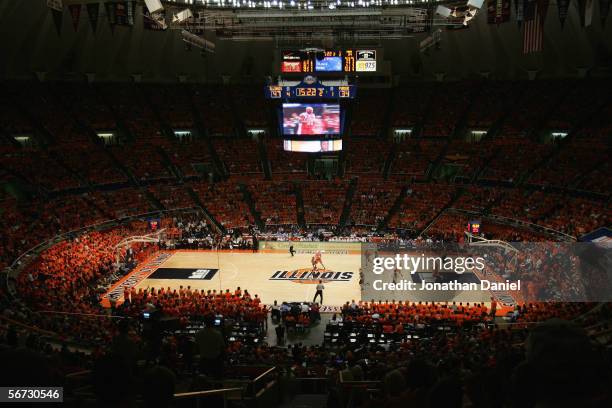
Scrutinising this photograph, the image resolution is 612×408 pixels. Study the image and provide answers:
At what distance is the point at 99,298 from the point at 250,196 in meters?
19.1

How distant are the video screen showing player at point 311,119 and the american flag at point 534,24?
1314 cm

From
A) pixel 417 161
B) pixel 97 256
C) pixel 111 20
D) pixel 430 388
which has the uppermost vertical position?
pixel 111 20

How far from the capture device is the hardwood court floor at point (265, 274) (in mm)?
29266

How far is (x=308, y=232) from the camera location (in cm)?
4147

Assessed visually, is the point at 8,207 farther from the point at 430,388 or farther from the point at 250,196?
the point at 430,388

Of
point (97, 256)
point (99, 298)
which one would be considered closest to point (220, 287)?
point (99, 298)

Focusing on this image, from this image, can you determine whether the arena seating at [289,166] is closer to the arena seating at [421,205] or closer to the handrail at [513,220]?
the arena seating at [421,205]

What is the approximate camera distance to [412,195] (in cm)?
4400

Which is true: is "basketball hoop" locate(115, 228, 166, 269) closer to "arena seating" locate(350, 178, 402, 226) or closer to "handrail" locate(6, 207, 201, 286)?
"handrail" locate(6, 207, 201, 286)

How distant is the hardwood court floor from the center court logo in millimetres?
199

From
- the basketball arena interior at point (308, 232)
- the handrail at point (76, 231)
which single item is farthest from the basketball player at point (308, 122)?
the handrail at point (76, 231)

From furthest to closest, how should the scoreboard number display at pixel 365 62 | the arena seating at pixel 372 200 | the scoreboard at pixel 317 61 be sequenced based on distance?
the arena seating at pixel 372 200
the scoreboard number display at pixel 365 62
the scoreboard at pixel 317 61

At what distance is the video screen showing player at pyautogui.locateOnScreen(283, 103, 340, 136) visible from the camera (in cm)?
3941

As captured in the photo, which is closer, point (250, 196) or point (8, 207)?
point (8, 207)
